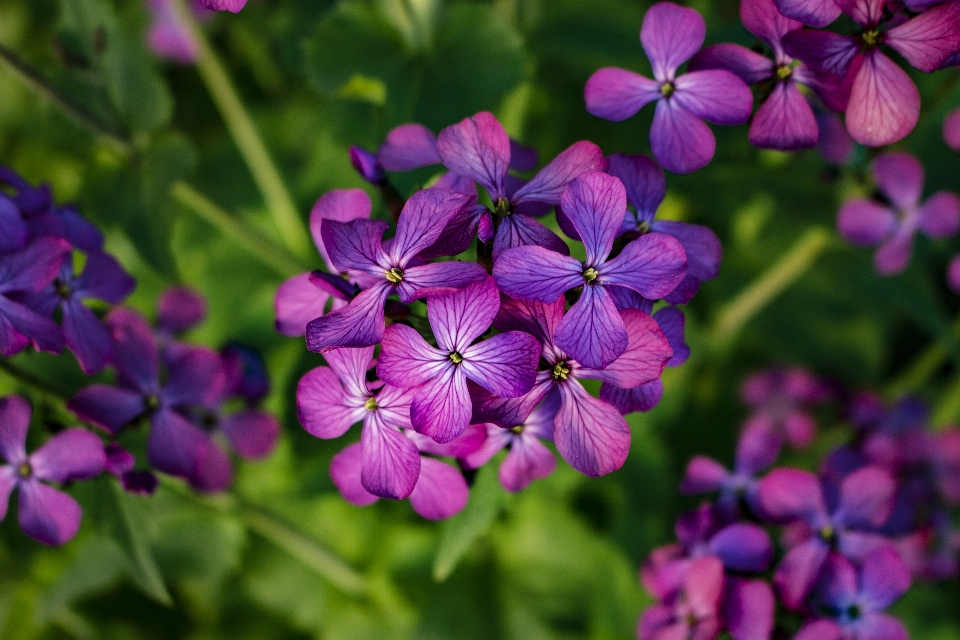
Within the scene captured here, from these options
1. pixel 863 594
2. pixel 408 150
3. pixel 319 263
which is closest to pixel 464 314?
pixel 408 150

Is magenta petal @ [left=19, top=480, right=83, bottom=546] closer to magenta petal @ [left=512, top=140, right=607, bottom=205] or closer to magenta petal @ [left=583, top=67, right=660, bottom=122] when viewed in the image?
magenta petal @ [left=512, top=140, right=607, bottom=205]

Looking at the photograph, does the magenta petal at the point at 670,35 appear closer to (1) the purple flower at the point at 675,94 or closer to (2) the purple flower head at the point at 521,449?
(1) the purple flower at the point at 675,94

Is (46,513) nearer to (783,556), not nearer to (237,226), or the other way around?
(237,226)

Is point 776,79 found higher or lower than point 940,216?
lower

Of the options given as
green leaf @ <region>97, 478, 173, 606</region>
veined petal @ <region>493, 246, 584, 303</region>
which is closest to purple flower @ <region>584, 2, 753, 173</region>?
veined petal @ <region>493, 246, 584, 303</region>

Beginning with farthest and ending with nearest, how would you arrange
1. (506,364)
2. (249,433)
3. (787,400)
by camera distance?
(787,400), (249,433), (506,364)

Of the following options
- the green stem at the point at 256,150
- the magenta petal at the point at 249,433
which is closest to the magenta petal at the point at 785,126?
the magenta petal at the point at 249,433

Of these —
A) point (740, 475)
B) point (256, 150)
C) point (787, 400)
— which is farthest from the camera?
point (787, 400)
